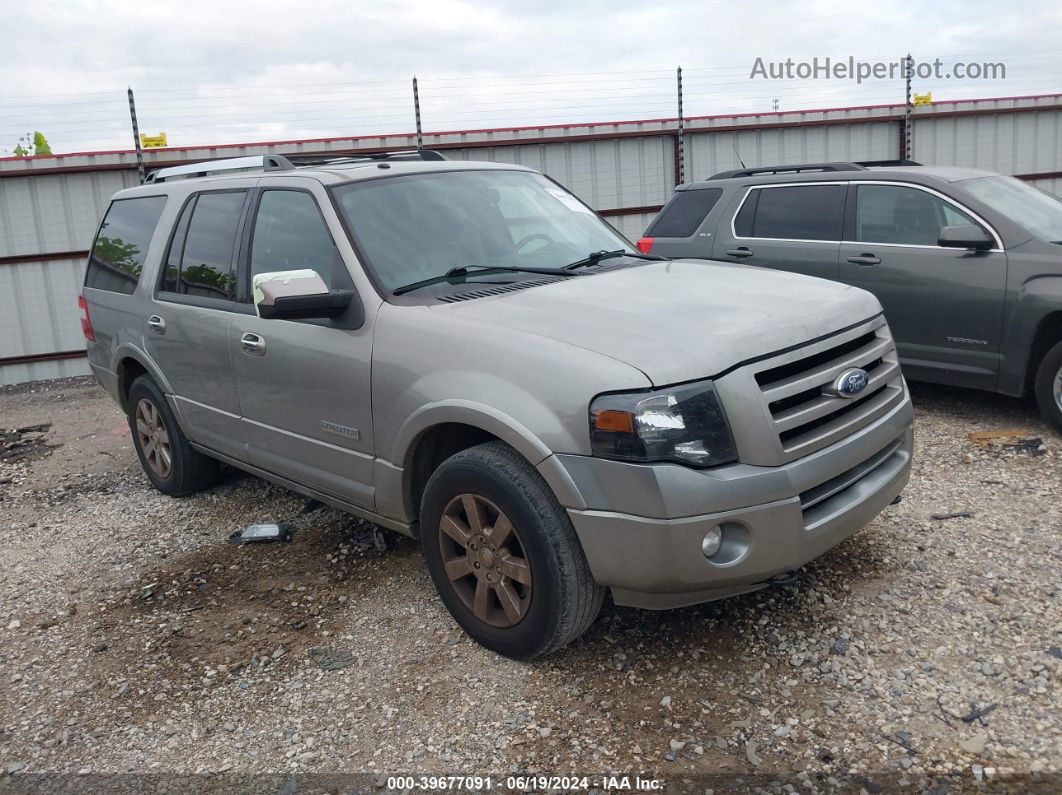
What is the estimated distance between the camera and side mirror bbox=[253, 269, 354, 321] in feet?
11.5

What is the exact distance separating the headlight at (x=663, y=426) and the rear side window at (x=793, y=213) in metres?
4.35

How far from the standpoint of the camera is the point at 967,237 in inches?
227

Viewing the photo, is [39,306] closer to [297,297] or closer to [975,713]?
[297,297]

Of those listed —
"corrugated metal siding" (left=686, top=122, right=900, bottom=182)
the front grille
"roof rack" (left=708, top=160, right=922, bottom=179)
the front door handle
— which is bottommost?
the front grille

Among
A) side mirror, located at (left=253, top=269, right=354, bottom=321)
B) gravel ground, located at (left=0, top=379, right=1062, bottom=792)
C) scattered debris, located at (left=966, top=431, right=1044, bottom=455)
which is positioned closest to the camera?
gravel ground, located at (left=0, top=379, right=1062, bottom=792)

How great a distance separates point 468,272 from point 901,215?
393 centimetres

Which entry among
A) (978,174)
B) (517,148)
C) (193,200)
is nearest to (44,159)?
(517,148)

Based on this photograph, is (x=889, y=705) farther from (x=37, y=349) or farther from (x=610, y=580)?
(x=37, y=349)

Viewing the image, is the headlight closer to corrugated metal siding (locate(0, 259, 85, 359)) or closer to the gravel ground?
the gravel ground

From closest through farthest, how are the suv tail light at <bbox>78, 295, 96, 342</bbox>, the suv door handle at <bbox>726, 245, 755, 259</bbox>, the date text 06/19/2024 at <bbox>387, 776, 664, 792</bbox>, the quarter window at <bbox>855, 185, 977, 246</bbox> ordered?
the date text 06/19/2024 at <bbox>387, 776, 664, 792</bbox>, the suv tail light at <bbox>78, 295, 96, 342</bbox>, the quarter window at <bbox>855, 185, 977, 246</bbox>, the suv door handle at <bbox>726, 245, 755, 259</bbox>

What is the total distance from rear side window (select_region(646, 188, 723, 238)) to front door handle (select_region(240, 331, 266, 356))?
172 inches

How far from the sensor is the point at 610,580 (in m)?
2.97

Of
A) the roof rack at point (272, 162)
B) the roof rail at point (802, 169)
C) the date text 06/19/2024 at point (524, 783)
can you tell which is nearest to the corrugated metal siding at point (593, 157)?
the roof rail at point (802, 169)

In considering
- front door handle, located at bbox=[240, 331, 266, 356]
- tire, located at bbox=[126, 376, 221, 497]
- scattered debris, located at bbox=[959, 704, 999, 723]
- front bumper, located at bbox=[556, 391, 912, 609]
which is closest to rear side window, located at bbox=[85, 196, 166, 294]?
tire, located at bbox=[126, 376, 221, 497]
